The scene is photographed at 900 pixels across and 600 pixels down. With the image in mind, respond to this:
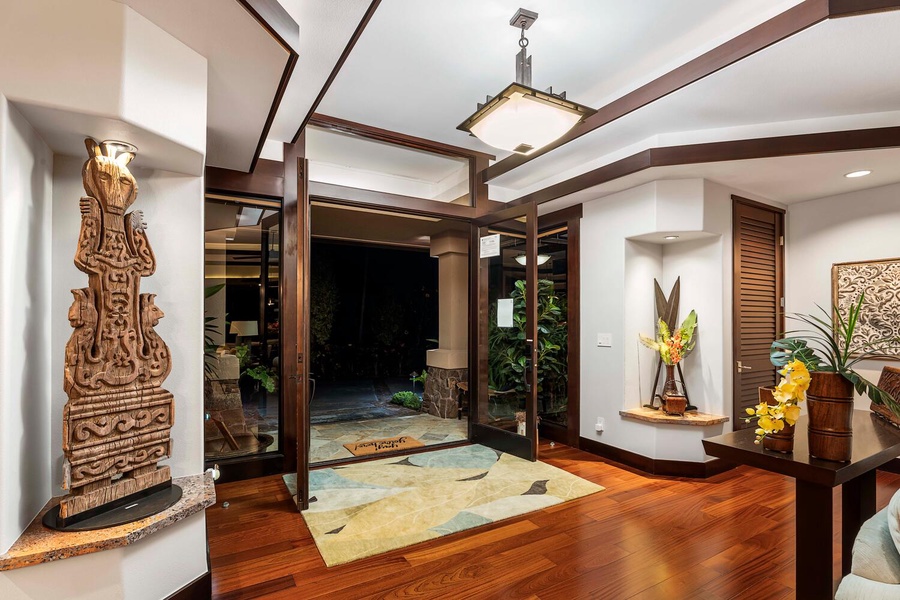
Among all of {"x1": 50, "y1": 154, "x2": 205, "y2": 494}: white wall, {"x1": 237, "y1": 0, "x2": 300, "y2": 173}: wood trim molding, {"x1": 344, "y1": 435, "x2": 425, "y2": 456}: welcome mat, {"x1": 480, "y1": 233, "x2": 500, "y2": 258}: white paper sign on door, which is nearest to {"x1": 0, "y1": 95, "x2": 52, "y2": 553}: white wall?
{"x1": 50, "y1": 154, "x2": 205, "y2": 494}: white wall

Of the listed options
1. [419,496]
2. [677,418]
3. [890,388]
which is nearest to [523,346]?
[677,418]

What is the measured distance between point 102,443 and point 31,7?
1.54 meters

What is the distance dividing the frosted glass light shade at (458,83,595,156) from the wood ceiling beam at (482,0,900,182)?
588 millimetres

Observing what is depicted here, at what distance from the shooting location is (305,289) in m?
2.98

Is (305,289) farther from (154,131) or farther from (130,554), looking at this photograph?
(130,554)

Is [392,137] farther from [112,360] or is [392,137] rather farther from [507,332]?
[112,360]

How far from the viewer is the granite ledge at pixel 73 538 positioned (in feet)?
4.83

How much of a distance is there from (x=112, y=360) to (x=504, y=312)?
10.6 ft

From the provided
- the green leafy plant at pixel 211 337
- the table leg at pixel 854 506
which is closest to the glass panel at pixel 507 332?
the table leg at pixel 854 506

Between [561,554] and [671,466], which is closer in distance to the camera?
[561,554]

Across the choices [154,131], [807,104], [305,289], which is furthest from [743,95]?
[154,131]

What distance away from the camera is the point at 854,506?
2.09 meters

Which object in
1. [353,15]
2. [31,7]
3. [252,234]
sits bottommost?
[252,234]

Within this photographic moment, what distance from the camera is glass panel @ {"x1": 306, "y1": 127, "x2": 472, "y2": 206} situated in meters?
3.88
